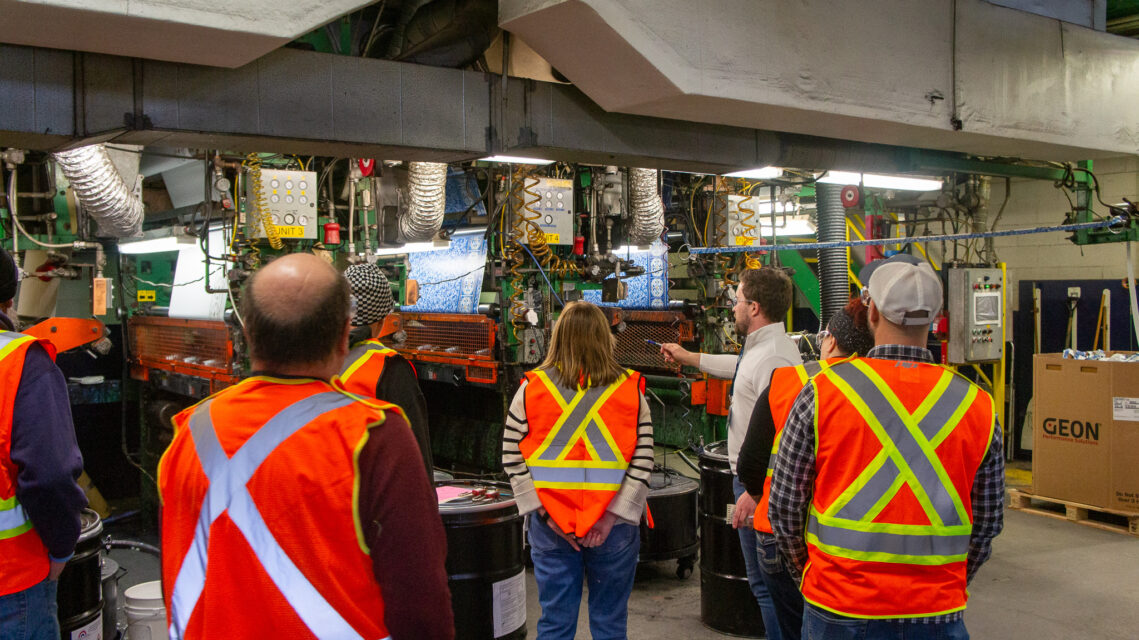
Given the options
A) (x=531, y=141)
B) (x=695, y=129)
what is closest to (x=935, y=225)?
(x=695, y=129)

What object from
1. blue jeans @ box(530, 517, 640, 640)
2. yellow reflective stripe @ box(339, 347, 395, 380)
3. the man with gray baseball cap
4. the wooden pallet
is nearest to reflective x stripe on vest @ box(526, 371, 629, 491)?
blue jeans @ box(530, 517, 640, 640)

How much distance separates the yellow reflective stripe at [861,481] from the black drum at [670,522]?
9.11 ft

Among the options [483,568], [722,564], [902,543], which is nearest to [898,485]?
[902,543]

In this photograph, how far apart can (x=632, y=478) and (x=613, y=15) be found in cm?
179

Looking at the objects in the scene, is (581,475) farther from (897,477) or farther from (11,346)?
(11,346)

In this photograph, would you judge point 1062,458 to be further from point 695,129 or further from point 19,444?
point 19,444

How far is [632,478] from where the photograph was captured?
10.9ft

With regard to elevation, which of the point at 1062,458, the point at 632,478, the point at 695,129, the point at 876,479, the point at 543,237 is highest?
the point at 695,129

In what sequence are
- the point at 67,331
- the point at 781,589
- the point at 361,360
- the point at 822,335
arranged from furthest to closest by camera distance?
the point at 67,331 < the point at 822,335 < the point at 781,589 < the point at 361,360

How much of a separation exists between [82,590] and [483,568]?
158 cm

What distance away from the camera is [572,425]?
332 cm

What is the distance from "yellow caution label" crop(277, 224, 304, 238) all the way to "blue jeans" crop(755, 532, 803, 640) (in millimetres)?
3381

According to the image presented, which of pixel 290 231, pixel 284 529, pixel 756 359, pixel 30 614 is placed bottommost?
pixel 30 614

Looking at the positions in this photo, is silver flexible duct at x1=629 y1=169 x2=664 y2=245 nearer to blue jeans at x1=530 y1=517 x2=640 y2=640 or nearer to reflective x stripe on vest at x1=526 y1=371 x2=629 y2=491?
reflective x stripe on vest at x1=526 y1=371 x2=629 y2=491
